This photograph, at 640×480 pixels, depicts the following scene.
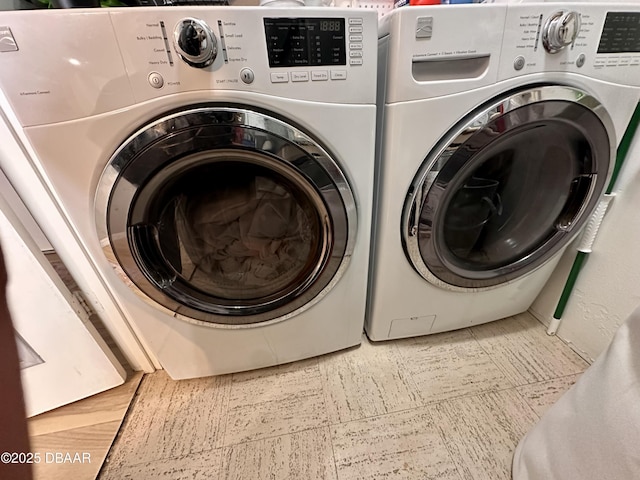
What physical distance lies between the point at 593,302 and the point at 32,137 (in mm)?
1407

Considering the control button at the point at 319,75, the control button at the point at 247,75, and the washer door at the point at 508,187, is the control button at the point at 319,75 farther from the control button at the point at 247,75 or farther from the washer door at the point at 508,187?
the washer door at the point at 508,187

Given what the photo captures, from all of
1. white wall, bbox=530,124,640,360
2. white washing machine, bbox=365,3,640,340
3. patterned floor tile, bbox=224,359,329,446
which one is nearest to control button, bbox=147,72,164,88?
white washing machine, bbox=365,3,640,340

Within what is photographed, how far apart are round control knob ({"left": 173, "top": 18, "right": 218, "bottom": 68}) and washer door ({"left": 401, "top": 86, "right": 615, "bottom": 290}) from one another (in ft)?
1.52

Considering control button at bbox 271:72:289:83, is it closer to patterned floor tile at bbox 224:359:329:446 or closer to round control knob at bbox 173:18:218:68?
round control knob at bbox 173:18:218:68

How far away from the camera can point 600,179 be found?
2.42ft

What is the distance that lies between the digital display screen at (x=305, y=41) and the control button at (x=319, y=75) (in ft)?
0.04

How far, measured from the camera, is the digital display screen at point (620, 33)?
596 millimetres

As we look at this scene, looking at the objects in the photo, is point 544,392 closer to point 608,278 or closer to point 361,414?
point 608,278

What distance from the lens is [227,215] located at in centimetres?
67

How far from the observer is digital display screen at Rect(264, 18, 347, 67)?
50 centimetres

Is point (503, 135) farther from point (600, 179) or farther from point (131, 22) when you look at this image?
point (131, 22)

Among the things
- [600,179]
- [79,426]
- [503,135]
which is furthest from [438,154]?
[79,426]

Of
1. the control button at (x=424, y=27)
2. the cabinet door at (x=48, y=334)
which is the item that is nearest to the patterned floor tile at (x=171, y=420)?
the cabinet door at (x=48, y=334)

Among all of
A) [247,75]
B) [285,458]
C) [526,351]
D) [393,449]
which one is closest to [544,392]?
[526,351]
